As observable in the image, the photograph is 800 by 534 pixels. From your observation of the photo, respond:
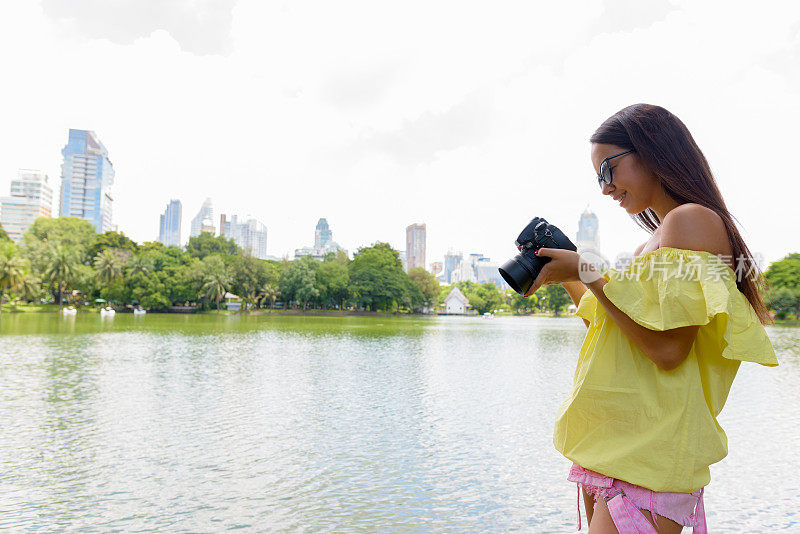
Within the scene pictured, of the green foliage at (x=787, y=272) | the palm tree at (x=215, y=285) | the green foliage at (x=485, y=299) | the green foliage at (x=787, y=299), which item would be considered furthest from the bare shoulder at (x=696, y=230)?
the green foliage at (x=485, y=299)

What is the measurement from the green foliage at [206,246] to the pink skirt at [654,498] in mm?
66120

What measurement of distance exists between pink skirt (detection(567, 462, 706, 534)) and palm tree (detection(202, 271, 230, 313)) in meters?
52.0

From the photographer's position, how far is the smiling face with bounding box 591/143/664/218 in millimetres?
1223

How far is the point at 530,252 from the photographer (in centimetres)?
117

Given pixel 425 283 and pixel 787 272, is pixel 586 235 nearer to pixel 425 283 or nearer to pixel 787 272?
pixel 787 272

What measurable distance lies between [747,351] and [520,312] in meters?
92.9

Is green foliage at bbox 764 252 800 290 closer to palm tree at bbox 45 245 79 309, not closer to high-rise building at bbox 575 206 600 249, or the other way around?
high-rise building at bbox 575 206 600 249

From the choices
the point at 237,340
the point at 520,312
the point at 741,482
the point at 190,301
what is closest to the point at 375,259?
the point at 190,301

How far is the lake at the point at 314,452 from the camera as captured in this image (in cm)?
373

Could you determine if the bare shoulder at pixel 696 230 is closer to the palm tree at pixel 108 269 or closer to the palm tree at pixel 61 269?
the palm tree at pixel 61 269

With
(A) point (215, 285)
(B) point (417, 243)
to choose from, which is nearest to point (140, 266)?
(A) point (215, 285)

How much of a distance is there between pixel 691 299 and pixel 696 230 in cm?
16

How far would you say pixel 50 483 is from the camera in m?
4.24

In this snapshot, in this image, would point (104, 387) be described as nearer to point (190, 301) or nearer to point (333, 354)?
point (333, 354)
